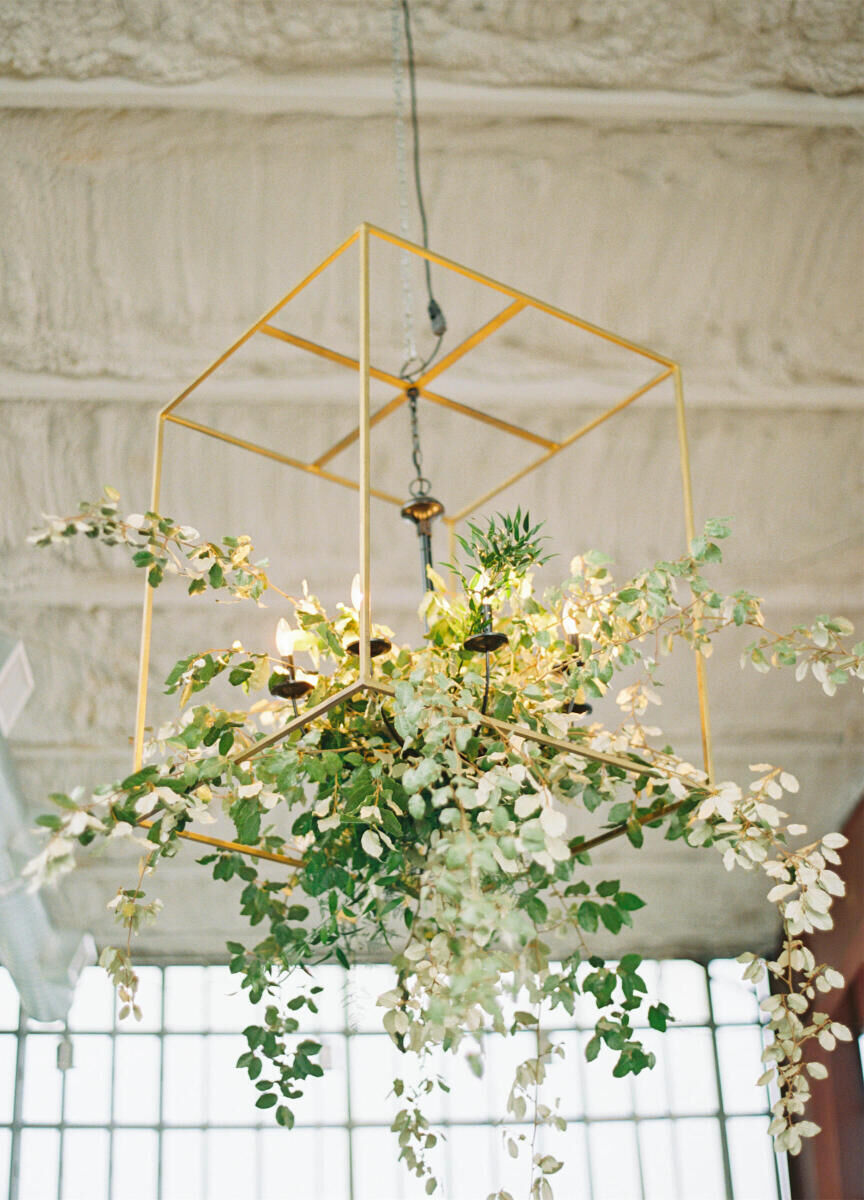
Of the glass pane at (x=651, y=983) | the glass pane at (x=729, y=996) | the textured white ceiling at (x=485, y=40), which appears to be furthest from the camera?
the glass pane at (x=729, y=996)

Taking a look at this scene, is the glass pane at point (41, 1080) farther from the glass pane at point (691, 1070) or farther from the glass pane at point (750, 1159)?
the glass pane at point (750, 1159)

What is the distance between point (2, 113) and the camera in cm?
315

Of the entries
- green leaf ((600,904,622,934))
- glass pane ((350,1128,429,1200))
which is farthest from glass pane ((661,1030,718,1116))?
green leaf ((600,904,622,934))

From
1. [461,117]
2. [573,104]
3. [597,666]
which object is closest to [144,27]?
[461,117]

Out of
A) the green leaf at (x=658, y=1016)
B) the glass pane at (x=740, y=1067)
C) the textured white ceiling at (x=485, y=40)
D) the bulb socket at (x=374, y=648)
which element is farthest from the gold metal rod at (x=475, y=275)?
the glass pane at (x=740, y=1067)

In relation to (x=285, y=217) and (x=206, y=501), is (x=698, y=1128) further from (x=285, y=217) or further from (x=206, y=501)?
(x=285, y=217)

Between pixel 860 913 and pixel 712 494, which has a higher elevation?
pixel 712 494

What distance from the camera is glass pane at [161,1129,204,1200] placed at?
691cm

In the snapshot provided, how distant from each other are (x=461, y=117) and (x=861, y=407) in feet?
5.09

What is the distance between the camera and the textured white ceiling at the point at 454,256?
3.03 m

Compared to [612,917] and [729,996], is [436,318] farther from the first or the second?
[729,996]

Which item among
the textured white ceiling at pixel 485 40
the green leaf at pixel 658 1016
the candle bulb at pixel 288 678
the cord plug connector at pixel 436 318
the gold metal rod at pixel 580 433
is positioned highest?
the textured white ceiling at pixel 485 40

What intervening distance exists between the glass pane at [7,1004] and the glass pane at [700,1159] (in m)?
3.69

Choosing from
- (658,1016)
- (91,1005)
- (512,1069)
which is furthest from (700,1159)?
(658,1016)
